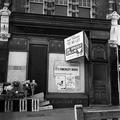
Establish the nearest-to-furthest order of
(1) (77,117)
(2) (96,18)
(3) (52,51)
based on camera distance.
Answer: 1. (1) (77,117)
2. (3) (52,51)
3. (2) (96,18)

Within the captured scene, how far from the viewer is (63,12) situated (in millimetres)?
12188

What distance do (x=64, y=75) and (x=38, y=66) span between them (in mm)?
1378

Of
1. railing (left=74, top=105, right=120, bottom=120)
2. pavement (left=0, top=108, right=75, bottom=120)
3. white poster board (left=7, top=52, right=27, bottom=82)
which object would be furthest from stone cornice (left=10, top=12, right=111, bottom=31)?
railing (left=74, top=105, right=120, bottom=120)

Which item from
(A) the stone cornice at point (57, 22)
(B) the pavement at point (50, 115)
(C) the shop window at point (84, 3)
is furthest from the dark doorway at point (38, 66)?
(B) the pavement at point (50, 115)

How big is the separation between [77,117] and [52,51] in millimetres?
6957

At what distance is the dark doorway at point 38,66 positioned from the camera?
10.8m

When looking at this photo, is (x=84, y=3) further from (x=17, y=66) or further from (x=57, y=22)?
(x=17, y=66)

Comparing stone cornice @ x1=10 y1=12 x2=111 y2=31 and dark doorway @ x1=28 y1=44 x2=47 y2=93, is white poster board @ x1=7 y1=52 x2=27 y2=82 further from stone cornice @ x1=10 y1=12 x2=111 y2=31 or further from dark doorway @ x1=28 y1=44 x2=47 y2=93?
stone cornice @ x1=10 y1=12 x2=111 y2=31

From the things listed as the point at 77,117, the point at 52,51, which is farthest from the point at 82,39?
the point at 77,117

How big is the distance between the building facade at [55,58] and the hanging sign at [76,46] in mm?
322

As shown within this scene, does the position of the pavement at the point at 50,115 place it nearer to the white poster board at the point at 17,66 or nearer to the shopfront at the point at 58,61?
the white poster board at the point at 17,66

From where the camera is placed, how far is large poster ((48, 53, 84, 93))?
11000 mm

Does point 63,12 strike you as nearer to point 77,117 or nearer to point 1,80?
point 1,80

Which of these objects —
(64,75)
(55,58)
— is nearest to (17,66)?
(55,58)
